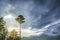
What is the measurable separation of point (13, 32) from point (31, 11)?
106cm

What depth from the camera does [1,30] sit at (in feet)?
16.0

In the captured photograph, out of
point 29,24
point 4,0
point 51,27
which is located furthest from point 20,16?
point 51,27

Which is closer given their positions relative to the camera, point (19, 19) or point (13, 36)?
point (19, 19)

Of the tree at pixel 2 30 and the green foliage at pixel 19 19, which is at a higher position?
the green foliage at pixel 19 19

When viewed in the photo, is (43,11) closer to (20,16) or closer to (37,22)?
(37,22)

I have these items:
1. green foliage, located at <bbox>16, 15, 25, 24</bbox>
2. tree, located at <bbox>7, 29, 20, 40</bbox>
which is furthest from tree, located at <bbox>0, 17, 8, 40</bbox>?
green foliage, located at <bbox>16, 15, 25, 24</bbox>

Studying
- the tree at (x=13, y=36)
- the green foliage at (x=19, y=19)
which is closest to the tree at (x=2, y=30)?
the tree at (x=13, y=36)

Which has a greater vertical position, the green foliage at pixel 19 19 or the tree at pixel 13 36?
the green foliage at pixel 19 19

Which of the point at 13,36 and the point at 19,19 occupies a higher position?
the point at 19,19

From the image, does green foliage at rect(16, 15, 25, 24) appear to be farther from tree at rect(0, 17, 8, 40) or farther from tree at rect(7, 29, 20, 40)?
tree at rect(0, 17, 8, 40)

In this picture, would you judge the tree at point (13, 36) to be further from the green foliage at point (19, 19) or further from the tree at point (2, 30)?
the green foliage at point (19, 19)

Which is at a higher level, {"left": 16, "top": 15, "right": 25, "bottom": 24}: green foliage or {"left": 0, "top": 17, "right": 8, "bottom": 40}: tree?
{"left": 16, "top": 15, "right": 25, "bottom": 24}: green foliage

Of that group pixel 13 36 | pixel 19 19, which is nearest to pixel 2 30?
pixel 13 36

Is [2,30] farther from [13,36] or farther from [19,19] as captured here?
[19,19]
